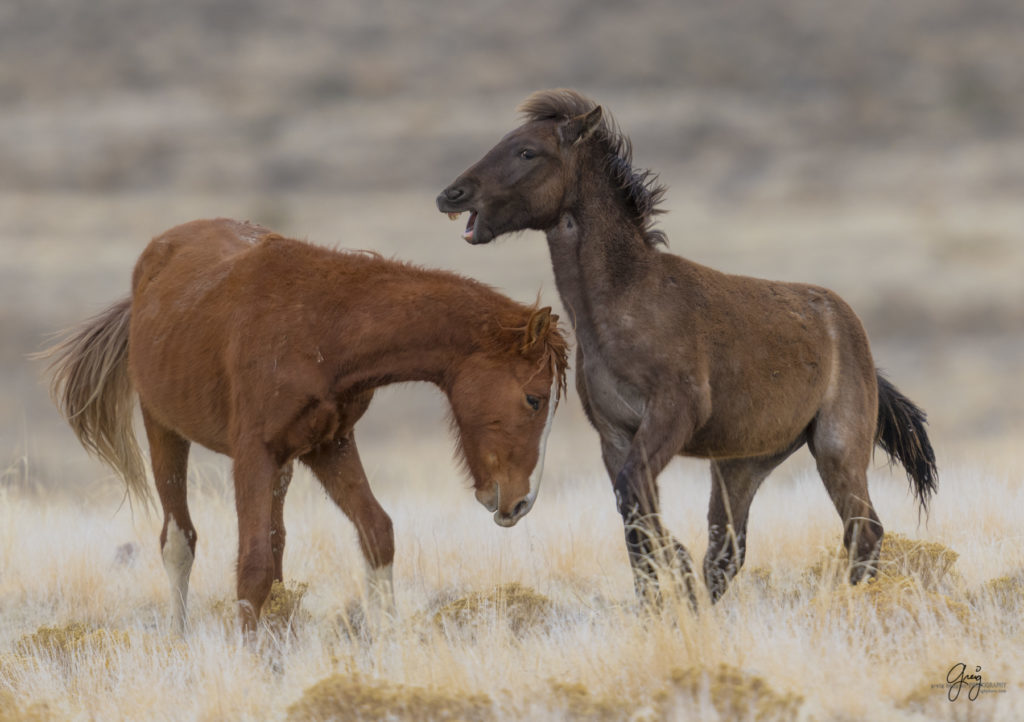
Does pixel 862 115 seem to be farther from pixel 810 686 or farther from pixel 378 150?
pixel 810 686

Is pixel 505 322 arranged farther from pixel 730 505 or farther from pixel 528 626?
pixel 730 505

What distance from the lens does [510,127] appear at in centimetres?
5053

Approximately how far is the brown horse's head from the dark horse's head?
0.60 metres

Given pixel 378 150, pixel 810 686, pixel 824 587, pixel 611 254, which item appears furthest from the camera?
pixel 378 150

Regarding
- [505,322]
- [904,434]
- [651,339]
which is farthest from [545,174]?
[904,434]

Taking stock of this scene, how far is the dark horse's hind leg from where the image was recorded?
6430mm

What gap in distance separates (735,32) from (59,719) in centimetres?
6428

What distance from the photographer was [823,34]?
63.2 metres

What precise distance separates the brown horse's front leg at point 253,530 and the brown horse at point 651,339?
1356 mm

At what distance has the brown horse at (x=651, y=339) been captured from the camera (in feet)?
18.5

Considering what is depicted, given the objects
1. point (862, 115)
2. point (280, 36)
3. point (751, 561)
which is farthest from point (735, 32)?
point (751, 561)
